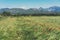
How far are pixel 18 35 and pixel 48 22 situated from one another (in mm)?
3506

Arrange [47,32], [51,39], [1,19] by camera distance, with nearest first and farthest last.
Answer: [51,39] → [47,32] → [1,19]

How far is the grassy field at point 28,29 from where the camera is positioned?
55.3 feet

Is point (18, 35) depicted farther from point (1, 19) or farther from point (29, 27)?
point (1, 19)

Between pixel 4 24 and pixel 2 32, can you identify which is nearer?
pixel 2 32

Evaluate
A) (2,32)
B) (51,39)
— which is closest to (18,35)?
(2,32)

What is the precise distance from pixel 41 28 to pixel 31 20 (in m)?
1.97

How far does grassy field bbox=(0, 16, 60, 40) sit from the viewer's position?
1686cm

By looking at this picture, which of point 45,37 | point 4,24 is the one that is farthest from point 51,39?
point 4,24

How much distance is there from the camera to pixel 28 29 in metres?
17.7

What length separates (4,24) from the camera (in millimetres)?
18703

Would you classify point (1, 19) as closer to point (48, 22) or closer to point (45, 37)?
point (48, 22)

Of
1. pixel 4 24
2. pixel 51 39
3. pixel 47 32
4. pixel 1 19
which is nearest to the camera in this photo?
pixel 51 39

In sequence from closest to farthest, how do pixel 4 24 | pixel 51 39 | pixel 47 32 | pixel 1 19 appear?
pixel 51 39 → pixel 47 32 → pixel 4 24 → pixel 1 19

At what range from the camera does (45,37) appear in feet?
54.9
